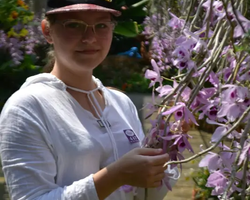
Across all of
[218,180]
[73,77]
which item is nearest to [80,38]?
[73,77]

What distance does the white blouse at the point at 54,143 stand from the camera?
3.46 feet

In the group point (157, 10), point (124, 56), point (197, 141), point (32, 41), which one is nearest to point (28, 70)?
point (32, 41)

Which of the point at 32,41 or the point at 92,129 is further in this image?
the point at 32,41

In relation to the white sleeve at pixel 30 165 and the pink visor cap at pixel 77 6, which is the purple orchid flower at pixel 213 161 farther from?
the pink visor cap at pixel 77 6

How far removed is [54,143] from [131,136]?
0.85 ft

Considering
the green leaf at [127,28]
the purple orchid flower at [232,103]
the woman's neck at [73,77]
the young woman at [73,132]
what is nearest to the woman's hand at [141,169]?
the young woman at [73,132]

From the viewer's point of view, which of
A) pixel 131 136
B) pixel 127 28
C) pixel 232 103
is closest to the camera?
pixel 232 103

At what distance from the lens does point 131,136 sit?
1.28m

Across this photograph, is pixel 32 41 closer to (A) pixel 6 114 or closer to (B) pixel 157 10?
(B) pixel 157 10

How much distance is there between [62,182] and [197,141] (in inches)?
164

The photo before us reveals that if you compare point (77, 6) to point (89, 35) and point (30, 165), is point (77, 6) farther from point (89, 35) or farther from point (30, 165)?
point (30, 165)

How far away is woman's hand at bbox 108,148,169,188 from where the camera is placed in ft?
3.17

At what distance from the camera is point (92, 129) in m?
1.19

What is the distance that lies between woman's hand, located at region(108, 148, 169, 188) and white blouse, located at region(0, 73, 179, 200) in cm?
9
